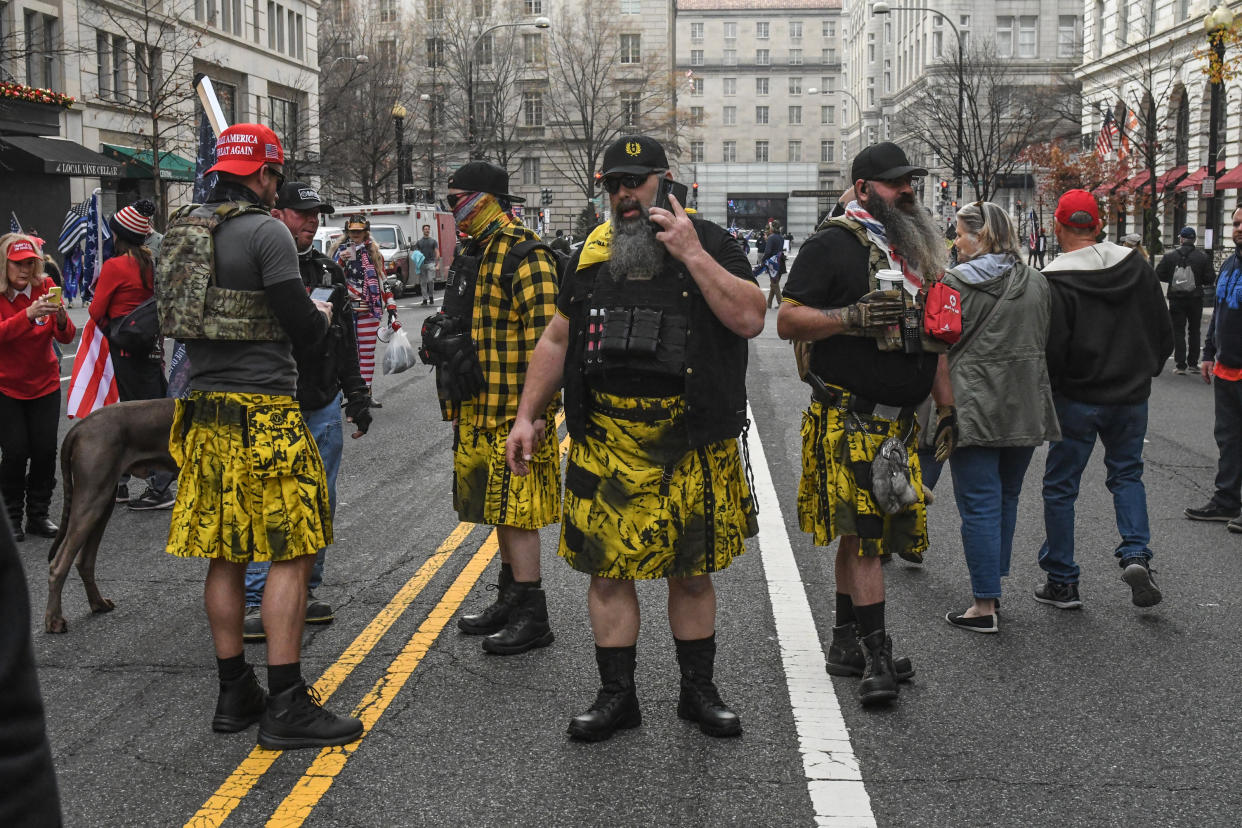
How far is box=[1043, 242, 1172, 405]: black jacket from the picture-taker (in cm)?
621

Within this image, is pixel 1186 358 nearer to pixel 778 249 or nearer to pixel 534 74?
pixel 778 249

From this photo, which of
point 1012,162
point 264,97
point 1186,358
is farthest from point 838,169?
point 1186,358

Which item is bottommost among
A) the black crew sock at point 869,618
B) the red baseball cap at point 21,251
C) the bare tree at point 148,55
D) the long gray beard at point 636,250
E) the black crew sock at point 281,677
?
the black crew sock at point 281,677

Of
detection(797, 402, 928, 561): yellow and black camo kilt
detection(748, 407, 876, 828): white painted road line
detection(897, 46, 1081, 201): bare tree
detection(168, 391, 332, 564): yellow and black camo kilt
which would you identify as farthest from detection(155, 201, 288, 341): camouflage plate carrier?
detection(897, 46, 1081, 201): bare tree

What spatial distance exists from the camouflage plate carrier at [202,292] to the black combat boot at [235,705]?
1.19 meters

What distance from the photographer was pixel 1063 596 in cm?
623

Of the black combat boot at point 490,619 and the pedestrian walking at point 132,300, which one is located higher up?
the pedestrian walking at point 132,300

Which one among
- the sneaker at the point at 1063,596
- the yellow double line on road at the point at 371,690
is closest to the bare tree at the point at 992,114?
the sneaker at the point at 1063,596

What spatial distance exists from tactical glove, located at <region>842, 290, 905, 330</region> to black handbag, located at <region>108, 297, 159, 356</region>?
4.98 metres

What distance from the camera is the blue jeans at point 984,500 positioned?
5836mm

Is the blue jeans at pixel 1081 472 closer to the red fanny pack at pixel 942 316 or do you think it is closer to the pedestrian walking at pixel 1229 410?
the red fanny pack at pixel 942 316

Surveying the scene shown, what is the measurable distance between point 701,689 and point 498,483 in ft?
4.70

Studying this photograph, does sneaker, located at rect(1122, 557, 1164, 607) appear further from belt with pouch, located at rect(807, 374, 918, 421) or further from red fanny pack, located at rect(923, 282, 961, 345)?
red fanny pack, located at rect(923, 282, 961, 345)

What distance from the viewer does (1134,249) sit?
636 cm
